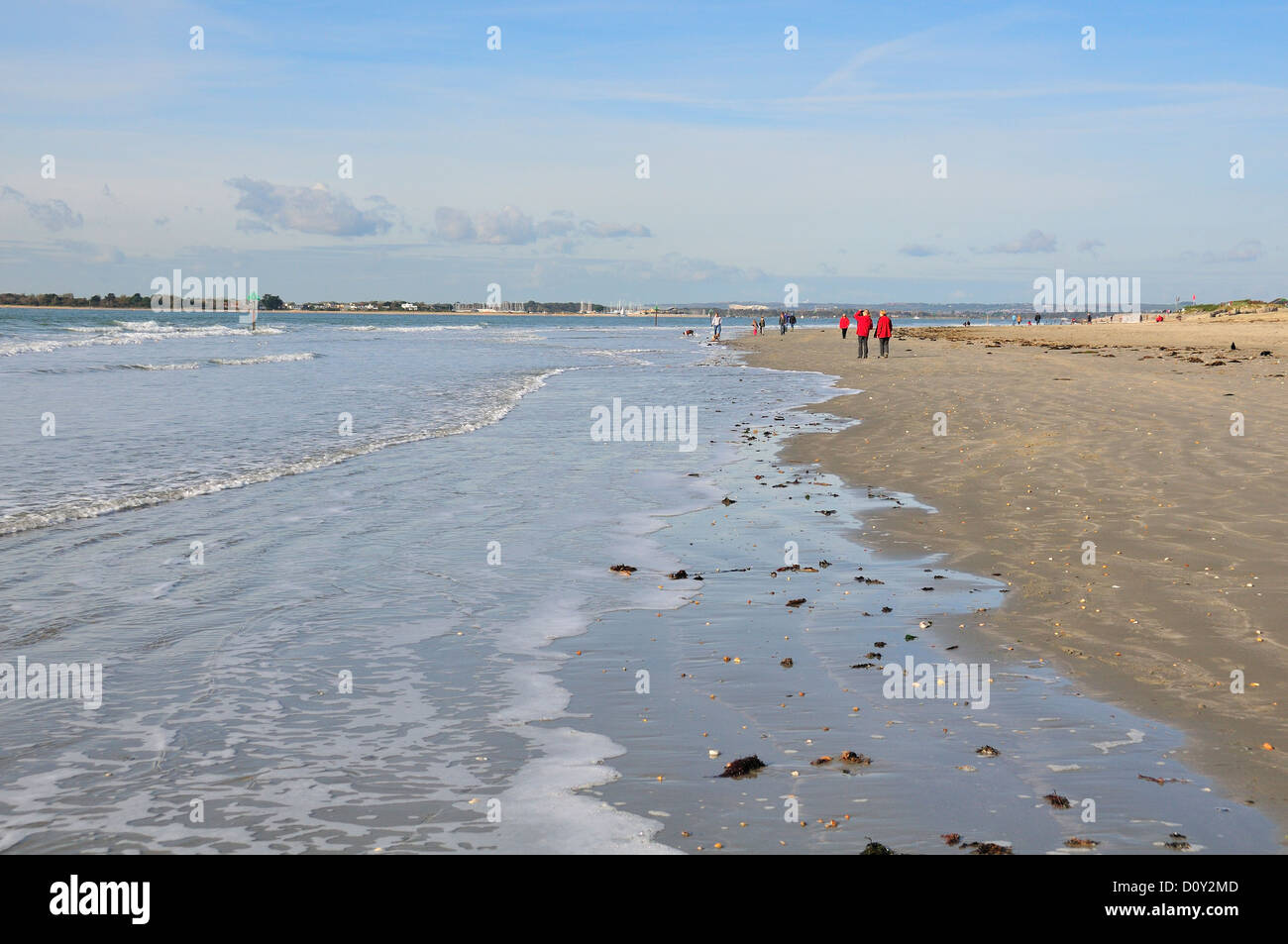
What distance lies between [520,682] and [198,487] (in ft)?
32.0

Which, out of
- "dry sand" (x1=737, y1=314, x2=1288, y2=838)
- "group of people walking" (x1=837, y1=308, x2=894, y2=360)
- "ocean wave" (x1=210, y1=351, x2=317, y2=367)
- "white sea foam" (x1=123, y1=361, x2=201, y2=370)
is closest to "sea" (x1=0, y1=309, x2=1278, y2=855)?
"dry sand" (x1=737, y1=314, x2=1288, y2=838)

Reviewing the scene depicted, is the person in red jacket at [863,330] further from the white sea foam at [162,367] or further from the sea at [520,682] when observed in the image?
the sea at [520,682]

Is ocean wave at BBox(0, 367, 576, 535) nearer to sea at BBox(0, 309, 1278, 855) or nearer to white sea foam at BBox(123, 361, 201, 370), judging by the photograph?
sea at BBox(0, 309, 1278, 855)

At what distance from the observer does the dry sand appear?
657 centimetres

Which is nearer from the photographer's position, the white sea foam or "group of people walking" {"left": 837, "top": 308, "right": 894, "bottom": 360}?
the white sea foam

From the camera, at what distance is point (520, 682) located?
706cm

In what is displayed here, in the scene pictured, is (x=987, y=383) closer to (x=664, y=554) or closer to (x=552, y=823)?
(x=664, y=554)

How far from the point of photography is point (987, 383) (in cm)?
2939

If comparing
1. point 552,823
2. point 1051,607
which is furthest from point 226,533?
point 1051,607

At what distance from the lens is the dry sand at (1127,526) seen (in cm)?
657

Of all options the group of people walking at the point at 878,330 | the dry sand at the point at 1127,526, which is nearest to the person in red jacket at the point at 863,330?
the group of people walking at the point at 878,330

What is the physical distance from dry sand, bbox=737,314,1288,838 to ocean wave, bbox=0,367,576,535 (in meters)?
8.09

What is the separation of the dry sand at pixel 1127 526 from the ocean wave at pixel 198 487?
8.09 metres
